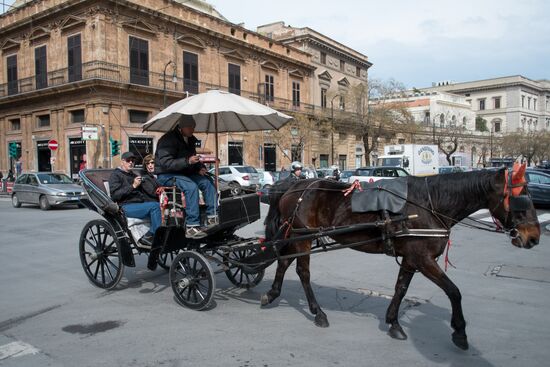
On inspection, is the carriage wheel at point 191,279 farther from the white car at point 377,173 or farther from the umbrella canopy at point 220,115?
the white car at point 377,173

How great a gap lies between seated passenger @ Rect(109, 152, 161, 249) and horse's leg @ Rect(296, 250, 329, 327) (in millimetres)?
1978

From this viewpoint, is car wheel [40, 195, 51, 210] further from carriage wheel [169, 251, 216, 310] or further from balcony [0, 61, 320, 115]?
carriage wheel [169, 251, 216, 310]

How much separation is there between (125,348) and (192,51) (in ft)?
108

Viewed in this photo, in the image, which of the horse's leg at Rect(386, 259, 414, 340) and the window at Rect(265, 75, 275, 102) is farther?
the window at Rect(265, 75, 275, 102)

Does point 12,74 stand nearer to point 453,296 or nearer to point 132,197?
point 132,197

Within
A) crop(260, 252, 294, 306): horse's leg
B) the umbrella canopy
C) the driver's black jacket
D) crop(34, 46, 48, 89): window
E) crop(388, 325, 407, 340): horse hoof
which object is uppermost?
crop(34, 46, 48, 89): window

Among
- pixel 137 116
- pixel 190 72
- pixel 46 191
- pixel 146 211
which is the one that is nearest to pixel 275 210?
pixel 146 211

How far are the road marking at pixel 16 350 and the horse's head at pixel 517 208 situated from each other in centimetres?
468

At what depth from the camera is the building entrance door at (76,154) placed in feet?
97.5

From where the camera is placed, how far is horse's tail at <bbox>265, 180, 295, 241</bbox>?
5621 mm

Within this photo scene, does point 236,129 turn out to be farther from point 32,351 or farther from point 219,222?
point 32,351

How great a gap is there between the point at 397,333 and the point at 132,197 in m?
4.09

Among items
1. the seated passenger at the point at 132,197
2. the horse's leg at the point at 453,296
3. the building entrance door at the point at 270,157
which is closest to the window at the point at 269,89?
the building entrance door at the point at 270,157

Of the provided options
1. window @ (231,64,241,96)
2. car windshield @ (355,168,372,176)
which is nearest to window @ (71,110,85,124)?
window @ (231,64,241,96)
